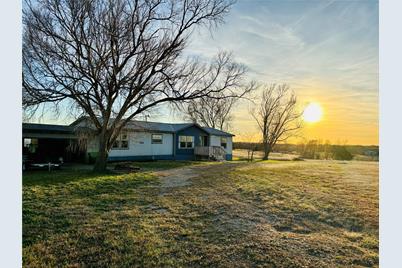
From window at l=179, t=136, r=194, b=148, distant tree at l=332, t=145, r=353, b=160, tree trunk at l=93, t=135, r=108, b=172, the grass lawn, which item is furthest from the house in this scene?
distant tree at l=332, t=145, r=353, b=160

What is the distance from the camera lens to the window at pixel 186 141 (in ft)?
61.0

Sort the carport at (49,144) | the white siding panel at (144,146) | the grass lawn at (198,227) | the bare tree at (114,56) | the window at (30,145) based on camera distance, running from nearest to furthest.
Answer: the grass lawn at (198,227)
the bare tree at (114,56)
the carport at (49,144)
the window at (30,145)
the white siding panel at (144,146)

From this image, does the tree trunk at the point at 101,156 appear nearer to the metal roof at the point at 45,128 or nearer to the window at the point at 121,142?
the metal roof at the point at 45,128

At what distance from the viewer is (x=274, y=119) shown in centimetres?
2533

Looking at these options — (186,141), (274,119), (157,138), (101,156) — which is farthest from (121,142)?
(274,119)

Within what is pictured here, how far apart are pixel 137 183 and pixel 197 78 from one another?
5.07 meters

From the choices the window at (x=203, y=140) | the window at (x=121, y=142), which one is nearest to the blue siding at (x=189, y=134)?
the window at (x=203, y=140)

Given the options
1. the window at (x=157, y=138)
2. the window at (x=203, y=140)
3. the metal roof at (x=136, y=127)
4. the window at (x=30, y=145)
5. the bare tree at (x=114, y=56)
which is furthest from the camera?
the window at (x=203, y=140)

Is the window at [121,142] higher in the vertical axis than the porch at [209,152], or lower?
higher

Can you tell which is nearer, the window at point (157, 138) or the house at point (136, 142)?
the house at point (136, 142)

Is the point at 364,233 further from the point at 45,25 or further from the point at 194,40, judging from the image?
the point at 45,25

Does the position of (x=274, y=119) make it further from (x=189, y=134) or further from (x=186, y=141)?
(x=186, y=141)

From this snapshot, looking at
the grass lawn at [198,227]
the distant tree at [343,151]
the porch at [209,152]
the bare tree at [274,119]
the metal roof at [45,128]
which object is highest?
the bare tree at [274,119]

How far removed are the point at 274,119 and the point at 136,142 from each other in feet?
50.4
